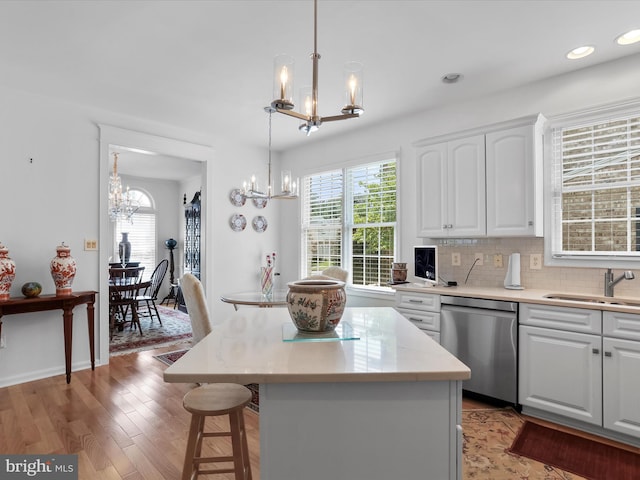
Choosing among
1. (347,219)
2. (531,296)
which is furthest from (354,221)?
(531,296)

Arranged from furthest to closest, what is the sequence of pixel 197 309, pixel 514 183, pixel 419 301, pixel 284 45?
1. pixel 419 301
2. pixel 514 183
3. pixel 284 45
4. pixel 197 309

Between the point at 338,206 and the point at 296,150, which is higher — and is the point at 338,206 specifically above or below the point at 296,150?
below

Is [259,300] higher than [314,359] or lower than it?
lower

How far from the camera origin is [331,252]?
4.97m

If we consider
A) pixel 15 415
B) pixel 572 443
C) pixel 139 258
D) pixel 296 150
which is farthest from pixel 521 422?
pixel 139 258

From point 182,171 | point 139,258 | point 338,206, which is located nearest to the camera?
A: point 338,206

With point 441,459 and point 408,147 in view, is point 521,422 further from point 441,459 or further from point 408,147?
point 408,147

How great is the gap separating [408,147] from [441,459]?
348cm

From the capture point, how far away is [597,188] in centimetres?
290

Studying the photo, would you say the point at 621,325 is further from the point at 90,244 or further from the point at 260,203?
the point at 90,244

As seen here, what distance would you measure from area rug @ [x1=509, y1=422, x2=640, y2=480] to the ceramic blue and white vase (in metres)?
1.75

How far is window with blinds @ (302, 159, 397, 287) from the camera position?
4344 millimetres

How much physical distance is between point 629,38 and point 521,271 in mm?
1846

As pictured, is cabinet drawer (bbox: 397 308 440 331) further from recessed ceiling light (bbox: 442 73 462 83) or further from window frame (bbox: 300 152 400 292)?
recessed ceiling light (bbox: 442 73 462 83)
